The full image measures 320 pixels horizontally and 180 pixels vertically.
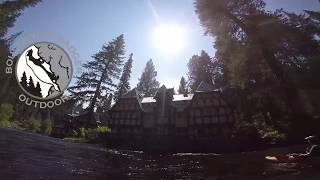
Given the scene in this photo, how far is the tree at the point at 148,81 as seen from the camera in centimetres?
8562

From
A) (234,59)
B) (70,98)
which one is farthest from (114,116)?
(234,59)

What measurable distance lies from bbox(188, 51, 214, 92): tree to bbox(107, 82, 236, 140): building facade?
66.2 feet

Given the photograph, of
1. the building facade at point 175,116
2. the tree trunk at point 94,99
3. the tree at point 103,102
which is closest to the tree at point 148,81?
the tree at point 103,102

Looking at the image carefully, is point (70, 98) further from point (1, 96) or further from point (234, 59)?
point (234, 59)

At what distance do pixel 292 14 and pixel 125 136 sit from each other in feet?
108

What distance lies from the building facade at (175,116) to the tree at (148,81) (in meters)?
34.8

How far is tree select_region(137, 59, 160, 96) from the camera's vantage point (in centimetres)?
8562

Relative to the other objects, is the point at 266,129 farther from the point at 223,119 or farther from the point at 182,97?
the point at 182,97

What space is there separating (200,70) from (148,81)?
853 inches

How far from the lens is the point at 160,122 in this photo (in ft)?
148

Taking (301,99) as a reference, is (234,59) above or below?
above

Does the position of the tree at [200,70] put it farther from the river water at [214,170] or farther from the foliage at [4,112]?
the river water at [214,170]

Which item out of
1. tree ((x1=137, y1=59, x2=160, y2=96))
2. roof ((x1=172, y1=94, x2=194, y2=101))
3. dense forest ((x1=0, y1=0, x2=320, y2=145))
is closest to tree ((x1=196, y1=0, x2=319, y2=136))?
dense forest ((x1=0, y1=0, x2=320, y2=145))

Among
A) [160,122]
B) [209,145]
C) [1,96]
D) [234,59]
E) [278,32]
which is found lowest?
[209,145]
